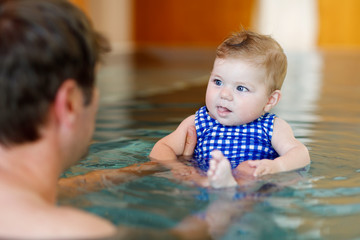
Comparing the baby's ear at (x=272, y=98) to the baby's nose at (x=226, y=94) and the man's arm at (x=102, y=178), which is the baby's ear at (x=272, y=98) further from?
the man's arm at (x=102, y=178)

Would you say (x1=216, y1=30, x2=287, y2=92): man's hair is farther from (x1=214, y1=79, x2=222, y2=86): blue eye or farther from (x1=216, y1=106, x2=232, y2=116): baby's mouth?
(x1=216, y1=106, x2=232, y2=116): baby's mouth

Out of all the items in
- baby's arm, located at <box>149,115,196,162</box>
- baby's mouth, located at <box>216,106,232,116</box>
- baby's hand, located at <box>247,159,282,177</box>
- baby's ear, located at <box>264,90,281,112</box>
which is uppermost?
baby's ear, located at <box>264,90,281,112</box>

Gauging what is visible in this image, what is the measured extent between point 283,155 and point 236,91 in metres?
0.31

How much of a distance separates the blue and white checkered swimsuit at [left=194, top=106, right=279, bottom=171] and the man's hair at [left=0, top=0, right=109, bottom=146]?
0.99m

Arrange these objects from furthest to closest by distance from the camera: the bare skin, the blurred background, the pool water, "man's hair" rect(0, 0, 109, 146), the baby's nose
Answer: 1. the blurred background
2. the baby's nose
3. the bare skin
4. the pool water
5. "man's hair" rect(0, 0, 109, 146)

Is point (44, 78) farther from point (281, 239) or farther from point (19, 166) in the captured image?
point (281, 239)

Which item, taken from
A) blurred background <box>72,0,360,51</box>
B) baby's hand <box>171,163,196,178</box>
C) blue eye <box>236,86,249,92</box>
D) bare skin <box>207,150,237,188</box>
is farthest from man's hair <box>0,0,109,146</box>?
blurred background <box>72,0,360,51</box>

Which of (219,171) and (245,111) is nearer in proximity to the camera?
(219,171)

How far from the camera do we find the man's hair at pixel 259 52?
207 centimetres

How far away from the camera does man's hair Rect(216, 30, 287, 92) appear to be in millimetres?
2074

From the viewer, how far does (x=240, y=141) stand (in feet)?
7.07

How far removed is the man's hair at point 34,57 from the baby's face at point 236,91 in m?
0.89

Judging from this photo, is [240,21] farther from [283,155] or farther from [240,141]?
[283,155]

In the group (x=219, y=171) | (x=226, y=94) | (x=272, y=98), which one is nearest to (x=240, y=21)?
(x=272, y=98)
